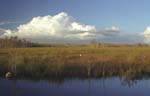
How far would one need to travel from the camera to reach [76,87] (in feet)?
63.3

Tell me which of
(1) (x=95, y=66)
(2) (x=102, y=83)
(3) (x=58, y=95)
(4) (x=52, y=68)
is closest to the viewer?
(3) (x=58, y=95)

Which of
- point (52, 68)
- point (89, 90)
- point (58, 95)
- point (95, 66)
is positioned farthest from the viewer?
point (95, 66)

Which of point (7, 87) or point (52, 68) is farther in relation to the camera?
point (52, 68)

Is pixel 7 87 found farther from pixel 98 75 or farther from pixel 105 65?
pixel 105 65

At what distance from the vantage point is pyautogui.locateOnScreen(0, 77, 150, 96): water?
707 inches

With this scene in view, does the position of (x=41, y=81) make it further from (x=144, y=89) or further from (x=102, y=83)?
(x=144, y=89)

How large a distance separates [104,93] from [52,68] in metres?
4.60

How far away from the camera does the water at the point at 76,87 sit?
18.0 m

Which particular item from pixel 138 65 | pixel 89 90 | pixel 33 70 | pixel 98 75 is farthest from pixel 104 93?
pixel 138 65

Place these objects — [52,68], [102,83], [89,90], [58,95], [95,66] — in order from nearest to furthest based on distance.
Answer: [58,95] < [89,90] < [102,83] < [52,68] < [95,66]

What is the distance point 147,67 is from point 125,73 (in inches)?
109

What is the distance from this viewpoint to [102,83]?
2036cm

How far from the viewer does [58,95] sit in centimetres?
1756

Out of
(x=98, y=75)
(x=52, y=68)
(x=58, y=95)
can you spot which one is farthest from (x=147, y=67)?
(x=58, y=95)
